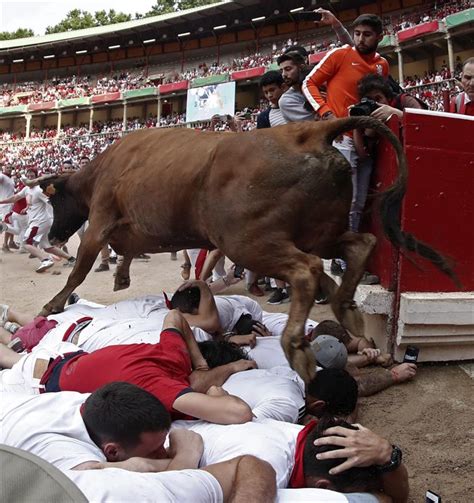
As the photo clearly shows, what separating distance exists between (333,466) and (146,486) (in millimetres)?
929

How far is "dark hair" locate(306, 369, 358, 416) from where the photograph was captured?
3.05 m

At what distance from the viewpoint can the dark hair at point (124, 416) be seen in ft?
7.25

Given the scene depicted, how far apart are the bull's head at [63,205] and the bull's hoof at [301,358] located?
3493mm

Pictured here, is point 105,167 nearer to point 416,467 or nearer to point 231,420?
point 231,420

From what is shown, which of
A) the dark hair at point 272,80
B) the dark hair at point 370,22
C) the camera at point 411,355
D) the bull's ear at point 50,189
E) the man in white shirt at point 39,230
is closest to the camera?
the camera at point 411,355

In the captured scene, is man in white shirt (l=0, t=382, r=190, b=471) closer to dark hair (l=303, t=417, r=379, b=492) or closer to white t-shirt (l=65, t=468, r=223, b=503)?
white t-shirt (l=65, t=468, r=223, b=503)

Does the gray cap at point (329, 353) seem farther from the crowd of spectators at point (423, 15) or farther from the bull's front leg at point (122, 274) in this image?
the crowd of spectators at point (423, 15)

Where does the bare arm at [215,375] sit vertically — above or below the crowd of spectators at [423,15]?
below

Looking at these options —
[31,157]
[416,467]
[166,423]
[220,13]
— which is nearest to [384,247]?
[416,467]

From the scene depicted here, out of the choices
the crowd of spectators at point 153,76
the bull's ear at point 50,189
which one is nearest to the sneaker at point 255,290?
the bull's ear at point 50,189

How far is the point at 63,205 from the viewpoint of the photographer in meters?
5.95

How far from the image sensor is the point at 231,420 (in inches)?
101

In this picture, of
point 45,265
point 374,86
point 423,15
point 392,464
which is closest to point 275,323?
point 374,86

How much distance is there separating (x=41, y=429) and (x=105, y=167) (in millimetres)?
2950
